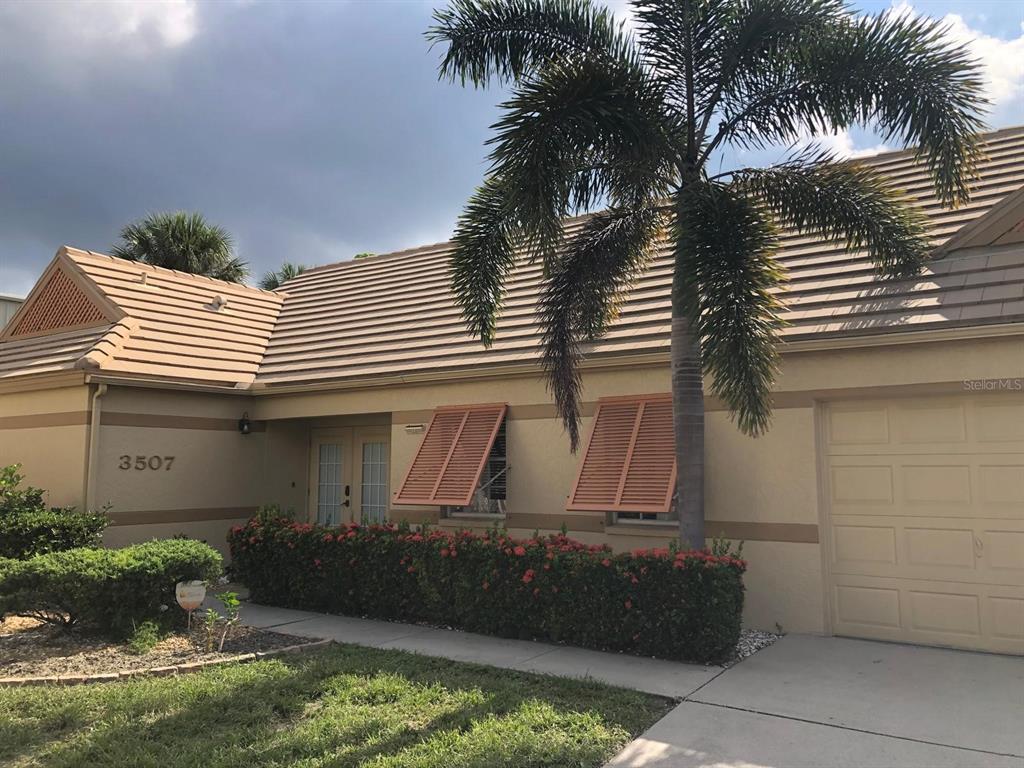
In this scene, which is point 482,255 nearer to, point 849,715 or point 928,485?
point 928,485

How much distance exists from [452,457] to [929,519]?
20.1 ft

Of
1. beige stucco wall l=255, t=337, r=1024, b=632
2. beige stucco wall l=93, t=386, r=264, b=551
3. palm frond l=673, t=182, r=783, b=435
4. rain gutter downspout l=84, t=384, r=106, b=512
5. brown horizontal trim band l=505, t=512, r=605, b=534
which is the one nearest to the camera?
palm frond l=673, t=182, r=783, b=435

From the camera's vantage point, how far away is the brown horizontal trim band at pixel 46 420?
37.8ft

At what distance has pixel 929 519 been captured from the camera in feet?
25.7

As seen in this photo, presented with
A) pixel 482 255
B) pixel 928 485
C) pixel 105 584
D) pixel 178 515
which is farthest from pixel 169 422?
pixel 928 485

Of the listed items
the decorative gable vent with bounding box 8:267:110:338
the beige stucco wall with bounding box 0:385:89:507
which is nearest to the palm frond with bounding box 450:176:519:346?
the beige stucco wall with bounding box 0:385:89:507

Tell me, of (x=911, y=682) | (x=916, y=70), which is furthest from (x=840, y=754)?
(x=916, y=70)

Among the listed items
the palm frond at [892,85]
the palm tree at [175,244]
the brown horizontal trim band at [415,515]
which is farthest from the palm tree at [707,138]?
the palm tree at [175,244]

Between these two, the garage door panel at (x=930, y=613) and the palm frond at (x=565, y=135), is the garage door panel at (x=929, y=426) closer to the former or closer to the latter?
the garage door panel at (x=930, y=613)

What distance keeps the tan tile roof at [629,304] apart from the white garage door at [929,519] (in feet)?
3.30

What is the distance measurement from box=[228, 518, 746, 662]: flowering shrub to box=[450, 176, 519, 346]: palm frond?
9.20 ft

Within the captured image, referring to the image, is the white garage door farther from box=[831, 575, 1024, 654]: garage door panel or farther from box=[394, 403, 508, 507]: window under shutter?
box=[394, 403, 508, 507]: window under shutter

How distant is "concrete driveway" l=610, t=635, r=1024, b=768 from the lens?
16.4 feet

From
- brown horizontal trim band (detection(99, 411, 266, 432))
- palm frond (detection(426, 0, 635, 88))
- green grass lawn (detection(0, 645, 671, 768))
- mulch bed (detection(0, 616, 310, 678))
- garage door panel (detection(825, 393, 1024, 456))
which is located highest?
palm frond (detection(426, 0, 635, 88))
